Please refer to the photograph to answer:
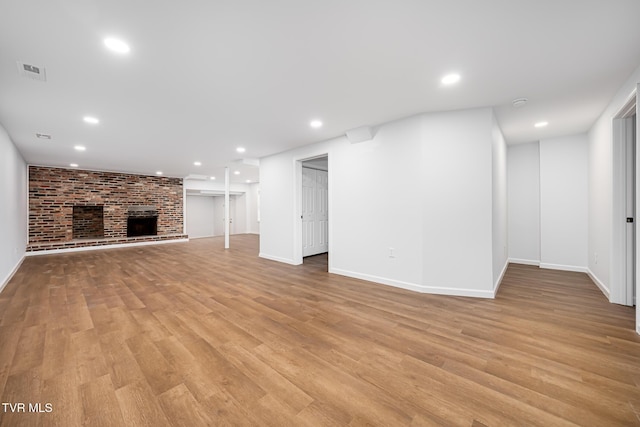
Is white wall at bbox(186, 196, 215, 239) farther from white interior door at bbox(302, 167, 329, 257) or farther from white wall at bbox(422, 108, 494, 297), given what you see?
white wall at bbox(422, 108, 494, 297)

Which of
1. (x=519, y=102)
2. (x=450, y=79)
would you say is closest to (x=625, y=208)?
(x=519, y=102)

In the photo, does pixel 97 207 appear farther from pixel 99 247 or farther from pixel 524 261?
pixel 524 261

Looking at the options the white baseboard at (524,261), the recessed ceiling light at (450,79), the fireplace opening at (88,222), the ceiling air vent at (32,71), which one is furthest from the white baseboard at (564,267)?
the fireplace opening at (88,222)

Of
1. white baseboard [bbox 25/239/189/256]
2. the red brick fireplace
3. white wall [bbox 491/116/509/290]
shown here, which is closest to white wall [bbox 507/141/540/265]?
white wall [bbox 491/116/509/290]

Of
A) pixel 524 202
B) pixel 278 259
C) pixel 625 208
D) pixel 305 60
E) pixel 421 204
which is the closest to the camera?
pixel 305 60

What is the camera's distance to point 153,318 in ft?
8.74

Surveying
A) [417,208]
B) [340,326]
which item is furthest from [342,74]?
[340,326]

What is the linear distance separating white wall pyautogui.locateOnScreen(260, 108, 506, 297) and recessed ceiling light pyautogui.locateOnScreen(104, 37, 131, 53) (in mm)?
3130

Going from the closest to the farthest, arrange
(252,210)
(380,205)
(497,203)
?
(497,203)
(380,205)
(252,210)

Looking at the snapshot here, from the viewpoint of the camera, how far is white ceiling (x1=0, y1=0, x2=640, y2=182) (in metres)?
1.66

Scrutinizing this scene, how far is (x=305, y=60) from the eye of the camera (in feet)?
7.23

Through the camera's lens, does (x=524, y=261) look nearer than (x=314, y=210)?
Yes

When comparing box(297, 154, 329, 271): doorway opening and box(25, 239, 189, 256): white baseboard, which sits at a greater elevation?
box(297, 154, 329, 271): doorway opening

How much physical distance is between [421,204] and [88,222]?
1035 cm
